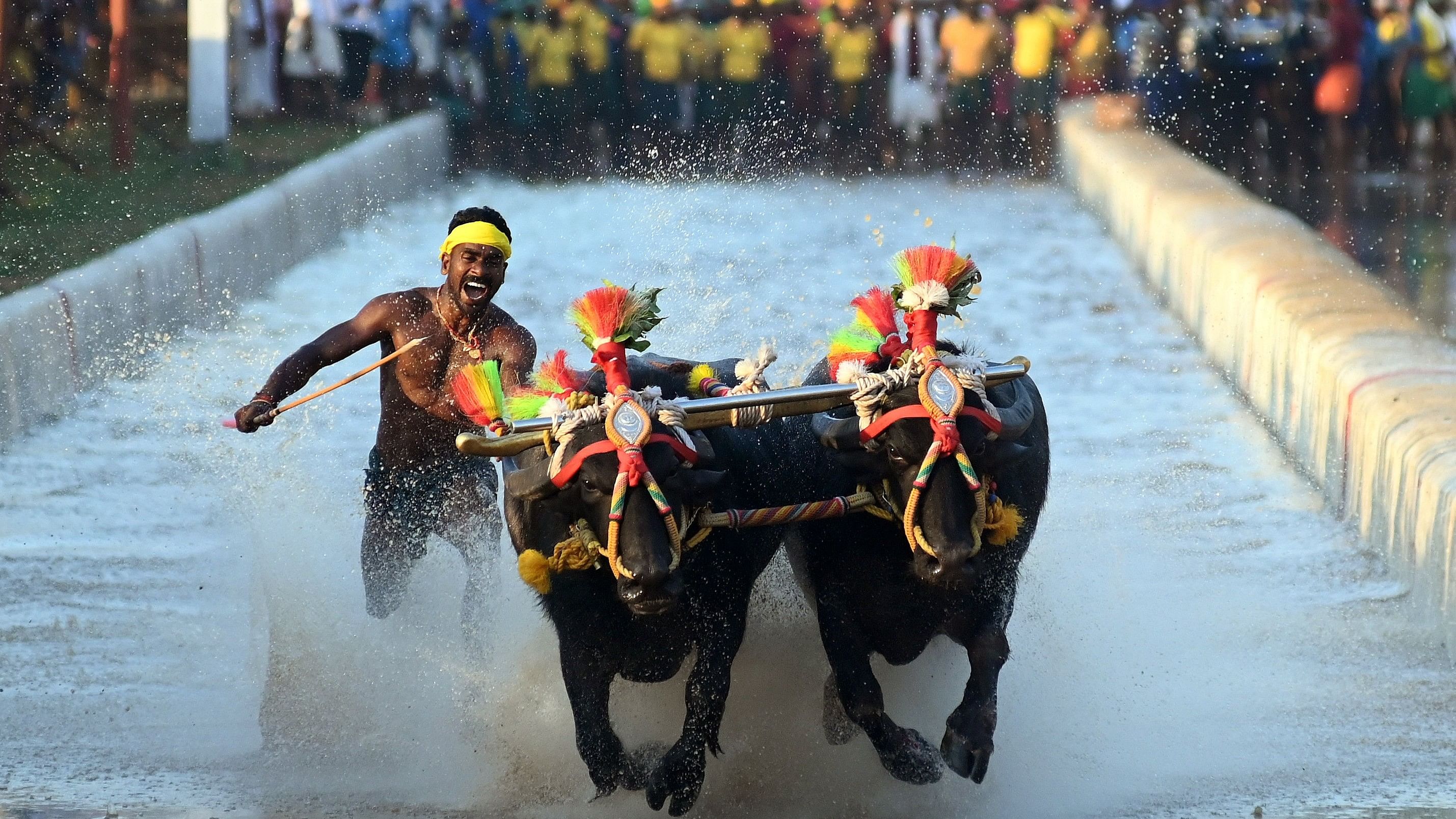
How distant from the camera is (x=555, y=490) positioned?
4863 millimetres

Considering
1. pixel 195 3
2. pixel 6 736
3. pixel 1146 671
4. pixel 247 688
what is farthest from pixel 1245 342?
pixel 195 3

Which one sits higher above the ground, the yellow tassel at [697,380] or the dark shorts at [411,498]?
the yellow tassel at [697,380]

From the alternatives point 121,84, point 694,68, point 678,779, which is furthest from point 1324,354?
point 694,68

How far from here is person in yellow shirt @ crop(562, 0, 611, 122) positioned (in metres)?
22.1

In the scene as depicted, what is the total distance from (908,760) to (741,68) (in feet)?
59.3

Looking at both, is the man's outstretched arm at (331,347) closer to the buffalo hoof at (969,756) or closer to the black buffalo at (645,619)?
the black buffalo at (645,619)

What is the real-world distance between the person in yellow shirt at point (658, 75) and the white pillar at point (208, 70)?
243 inches

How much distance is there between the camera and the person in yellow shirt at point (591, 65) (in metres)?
22.1

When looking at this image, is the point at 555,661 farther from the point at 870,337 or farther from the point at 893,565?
the point at 870,337

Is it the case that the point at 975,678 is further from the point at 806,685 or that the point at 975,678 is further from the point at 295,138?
the point at 295,138

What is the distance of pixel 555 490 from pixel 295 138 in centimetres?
1522

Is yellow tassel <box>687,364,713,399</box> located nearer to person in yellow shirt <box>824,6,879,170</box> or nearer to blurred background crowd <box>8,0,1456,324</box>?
blurred background crowd <box>8,0,1456,324</box>

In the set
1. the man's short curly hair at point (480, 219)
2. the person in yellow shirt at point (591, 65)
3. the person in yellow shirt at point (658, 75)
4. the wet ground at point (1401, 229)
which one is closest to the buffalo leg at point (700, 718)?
the man's short curly hair at point (480, 219)

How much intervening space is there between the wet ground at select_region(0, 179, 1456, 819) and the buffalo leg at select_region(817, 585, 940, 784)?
0.65 ft
